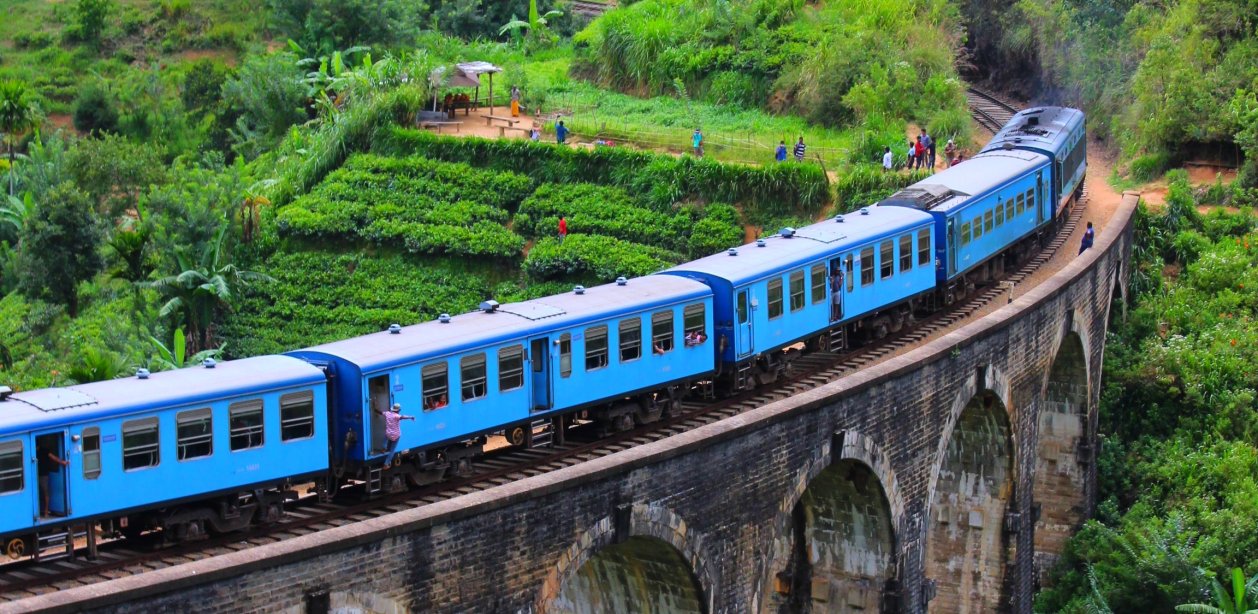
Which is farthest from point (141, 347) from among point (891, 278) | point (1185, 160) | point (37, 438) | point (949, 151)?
point (1185, 160)

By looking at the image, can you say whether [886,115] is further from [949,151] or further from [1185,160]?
[1185,160]

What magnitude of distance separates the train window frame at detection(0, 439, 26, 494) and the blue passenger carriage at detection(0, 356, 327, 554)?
0.03 feet

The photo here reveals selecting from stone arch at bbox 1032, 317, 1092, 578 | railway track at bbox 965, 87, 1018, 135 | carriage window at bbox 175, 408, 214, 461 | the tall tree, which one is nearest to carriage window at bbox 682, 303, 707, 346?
carriage window at bbox 175, 408, 214, 461

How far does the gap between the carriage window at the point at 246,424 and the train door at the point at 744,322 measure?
335 inches

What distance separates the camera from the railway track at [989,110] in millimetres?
52094

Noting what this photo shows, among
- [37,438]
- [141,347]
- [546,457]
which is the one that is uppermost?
[37,438]

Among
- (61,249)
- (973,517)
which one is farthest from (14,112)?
(973,517)

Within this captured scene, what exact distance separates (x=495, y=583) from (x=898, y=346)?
13.5 metres

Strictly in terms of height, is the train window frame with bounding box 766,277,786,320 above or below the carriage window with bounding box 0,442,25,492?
below

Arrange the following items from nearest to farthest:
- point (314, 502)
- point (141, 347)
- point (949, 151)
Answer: point (314, 502) → point (141, 347) → point (949, 151)

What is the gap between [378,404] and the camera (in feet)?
62.3

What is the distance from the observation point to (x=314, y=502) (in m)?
19.3

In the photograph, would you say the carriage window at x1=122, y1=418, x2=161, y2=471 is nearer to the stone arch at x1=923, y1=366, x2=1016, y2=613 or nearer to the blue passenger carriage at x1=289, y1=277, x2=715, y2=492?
the blue passenger carriage at x1=289, y1=277, x2=715, y2=492

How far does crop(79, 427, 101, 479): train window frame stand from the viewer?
1639 cm
